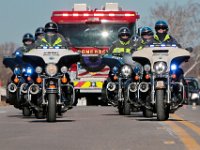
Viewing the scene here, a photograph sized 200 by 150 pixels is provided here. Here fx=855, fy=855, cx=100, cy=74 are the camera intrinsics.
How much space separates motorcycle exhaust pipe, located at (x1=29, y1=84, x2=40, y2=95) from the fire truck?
1189 centimetres

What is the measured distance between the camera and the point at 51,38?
55.1 feet

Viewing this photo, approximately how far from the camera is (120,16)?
95.8 ft

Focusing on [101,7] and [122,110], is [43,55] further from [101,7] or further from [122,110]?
[101,7]

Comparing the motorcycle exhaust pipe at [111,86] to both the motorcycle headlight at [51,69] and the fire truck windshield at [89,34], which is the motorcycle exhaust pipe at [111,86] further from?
the fire truck windshield at [89,34]

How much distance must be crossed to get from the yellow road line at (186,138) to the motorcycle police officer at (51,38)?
10.4 ft

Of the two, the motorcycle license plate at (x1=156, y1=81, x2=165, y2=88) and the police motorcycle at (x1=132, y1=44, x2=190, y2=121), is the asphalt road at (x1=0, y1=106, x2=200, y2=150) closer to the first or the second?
the police motorcycle at (x1=132, y1=44, x2=190, y2=121)

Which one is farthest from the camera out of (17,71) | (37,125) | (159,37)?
(17,71)

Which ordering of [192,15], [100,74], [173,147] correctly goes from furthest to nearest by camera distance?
[192,15] → [100,74] → [173,147]

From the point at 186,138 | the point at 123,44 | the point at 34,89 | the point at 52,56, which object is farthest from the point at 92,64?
the point at 186,138

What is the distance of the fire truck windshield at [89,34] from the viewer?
28.6 meters

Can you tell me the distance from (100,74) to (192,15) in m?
54.3

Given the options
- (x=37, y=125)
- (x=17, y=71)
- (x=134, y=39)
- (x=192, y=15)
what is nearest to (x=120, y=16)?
(x=134, y=39)

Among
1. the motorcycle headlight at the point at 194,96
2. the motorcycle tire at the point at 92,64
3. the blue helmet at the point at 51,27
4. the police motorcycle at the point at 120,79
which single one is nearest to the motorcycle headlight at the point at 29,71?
the blue helmet at the point at 51,27

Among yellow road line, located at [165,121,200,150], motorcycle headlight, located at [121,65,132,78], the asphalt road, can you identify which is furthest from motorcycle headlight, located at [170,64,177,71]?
motorcycle headlight, located at [121,65,132,78]
